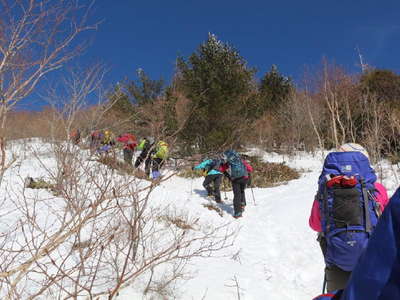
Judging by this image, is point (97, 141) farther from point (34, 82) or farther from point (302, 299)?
point (302, 299)

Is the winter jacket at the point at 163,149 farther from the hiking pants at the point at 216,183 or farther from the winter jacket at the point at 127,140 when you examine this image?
the hiking pants at the point at 216,183

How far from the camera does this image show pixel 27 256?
9.16ft

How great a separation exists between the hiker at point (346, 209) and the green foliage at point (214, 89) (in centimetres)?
902

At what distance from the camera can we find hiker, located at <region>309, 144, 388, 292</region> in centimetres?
178

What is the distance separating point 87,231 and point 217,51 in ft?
34.9

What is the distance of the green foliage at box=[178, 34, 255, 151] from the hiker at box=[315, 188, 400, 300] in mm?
10392

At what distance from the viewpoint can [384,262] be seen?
0.51 m

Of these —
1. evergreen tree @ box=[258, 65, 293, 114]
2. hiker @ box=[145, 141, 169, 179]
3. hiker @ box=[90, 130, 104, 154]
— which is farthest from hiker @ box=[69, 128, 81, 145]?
evergreen tree @ box=[258, 65, 293, 114]

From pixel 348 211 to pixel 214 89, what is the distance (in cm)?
997

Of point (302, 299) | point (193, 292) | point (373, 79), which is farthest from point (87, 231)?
point (373, 79)

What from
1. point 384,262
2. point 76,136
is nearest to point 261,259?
point 76,136

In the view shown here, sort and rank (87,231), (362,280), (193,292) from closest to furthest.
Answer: (362,280)
(193,292)
(87,231)

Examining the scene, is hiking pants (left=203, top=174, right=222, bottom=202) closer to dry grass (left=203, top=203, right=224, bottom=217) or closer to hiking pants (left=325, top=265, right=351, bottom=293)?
dry grass (left=203, top=203, right=224, bottom=217)

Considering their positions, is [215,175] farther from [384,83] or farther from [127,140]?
[384,83]
